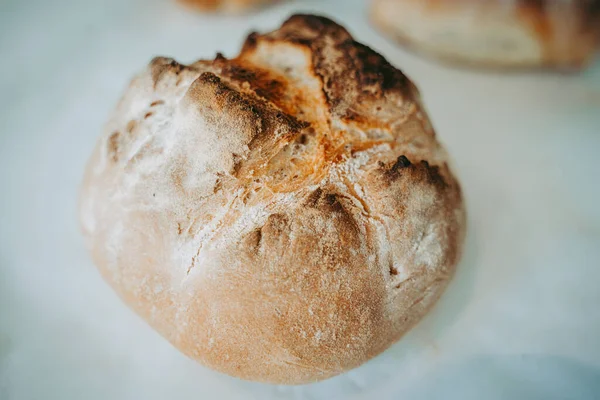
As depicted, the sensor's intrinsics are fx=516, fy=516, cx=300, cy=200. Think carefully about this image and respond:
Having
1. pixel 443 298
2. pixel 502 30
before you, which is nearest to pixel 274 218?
pixel 443 298

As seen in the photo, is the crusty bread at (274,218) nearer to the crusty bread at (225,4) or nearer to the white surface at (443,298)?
the white surface at (443,298)

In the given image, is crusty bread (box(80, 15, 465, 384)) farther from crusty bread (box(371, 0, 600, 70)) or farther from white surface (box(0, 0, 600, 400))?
crusty bread (box(371, 0, 600, 70))

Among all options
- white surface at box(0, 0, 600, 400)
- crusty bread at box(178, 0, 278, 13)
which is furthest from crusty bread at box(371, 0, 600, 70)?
crusty bread at box(178, 0, 278, 13)

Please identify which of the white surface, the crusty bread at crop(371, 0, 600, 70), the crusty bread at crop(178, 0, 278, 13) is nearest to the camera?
the white surface

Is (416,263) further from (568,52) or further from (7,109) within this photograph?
(7,109)

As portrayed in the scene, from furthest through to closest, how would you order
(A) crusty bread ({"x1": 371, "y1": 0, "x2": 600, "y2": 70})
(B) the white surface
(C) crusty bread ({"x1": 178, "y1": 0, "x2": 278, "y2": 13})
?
1. (C) crusty bread ({"x1": 178, "y1": 0, "x2": 278, "y2": 13})
2. (A) crusty bread ({"x1": 371, "y1": 0, "x2": 600, "y2": 70})
3. (B) the white surface

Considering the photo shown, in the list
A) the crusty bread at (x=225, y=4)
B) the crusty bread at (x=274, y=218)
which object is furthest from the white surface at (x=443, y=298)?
the crusty bread at (x=274, y=218)

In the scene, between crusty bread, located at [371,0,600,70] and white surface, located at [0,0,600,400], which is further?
crusty bread, located at [371,0,600,70]

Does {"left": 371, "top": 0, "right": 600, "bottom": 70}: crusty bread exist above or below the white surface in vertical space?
above
